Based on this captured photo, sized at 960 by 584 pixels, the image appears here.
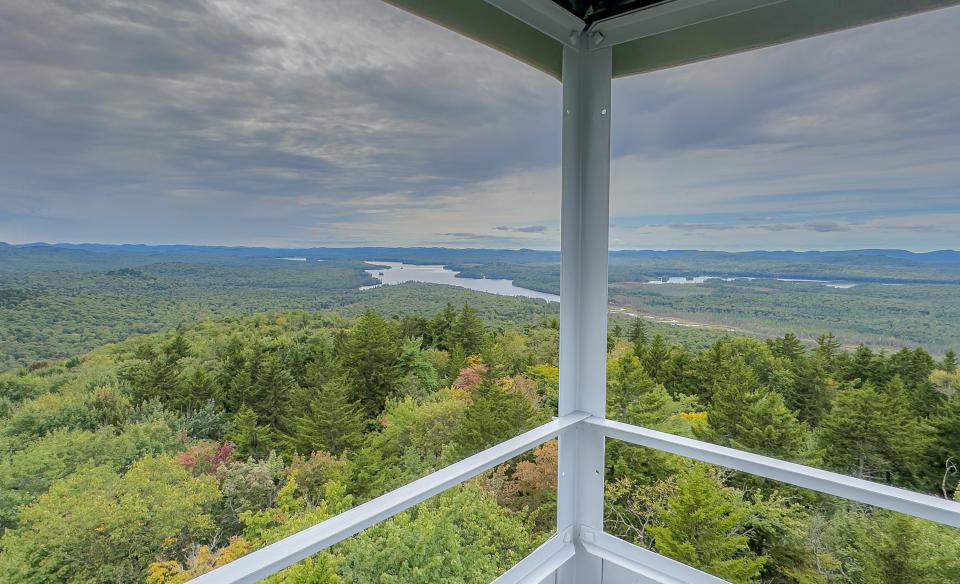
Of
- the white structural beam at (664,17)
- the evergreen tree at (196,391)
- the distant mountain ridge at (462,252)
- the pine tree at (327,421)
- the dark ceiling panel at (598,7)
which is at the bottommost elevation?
the pine tree at (327,421)

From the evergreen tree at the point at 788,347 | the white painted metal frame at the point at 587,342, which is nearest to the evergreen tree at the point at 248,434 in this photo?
the white painted metal frame at the point at 587,342

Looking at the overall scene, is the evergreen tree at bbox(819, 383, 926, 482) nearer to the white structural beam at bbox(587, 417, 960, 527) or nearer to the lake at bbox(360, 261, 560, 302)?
the white structural beam at bbox(587, 417, 960, 527)

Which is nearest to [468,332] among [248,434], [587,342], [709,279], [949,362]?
[587,342]

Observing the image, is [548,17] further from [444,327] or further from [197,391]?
[197,391]

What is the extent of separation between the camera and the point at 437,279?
1.68m

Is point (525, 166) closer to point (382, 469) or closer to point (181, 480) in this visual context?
point (382, 469)

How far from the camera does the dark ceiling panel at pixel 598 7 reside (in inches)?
75.7

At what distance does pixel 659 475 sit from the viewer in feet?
6.68

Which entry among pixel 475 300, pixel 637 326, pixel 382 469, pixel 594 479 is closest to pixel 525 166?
pixel 475 300

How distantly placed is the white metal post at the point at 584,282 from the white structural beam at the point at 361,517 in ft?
0.90

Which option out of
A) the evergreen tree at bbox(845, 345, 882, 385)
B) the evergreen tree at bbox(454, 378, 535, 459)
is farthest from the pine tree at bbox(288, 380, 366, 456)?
the evergreen tree at bbox(845, 345, 882, 385)

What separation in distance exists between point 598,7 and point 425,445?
192cm

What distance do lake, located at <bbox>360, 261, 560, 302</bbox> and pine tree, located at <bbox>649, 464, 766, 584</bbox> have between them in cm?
102

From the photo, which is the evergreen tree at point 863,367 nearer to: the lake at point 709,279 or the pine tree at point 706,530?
the lake at point 709,279
